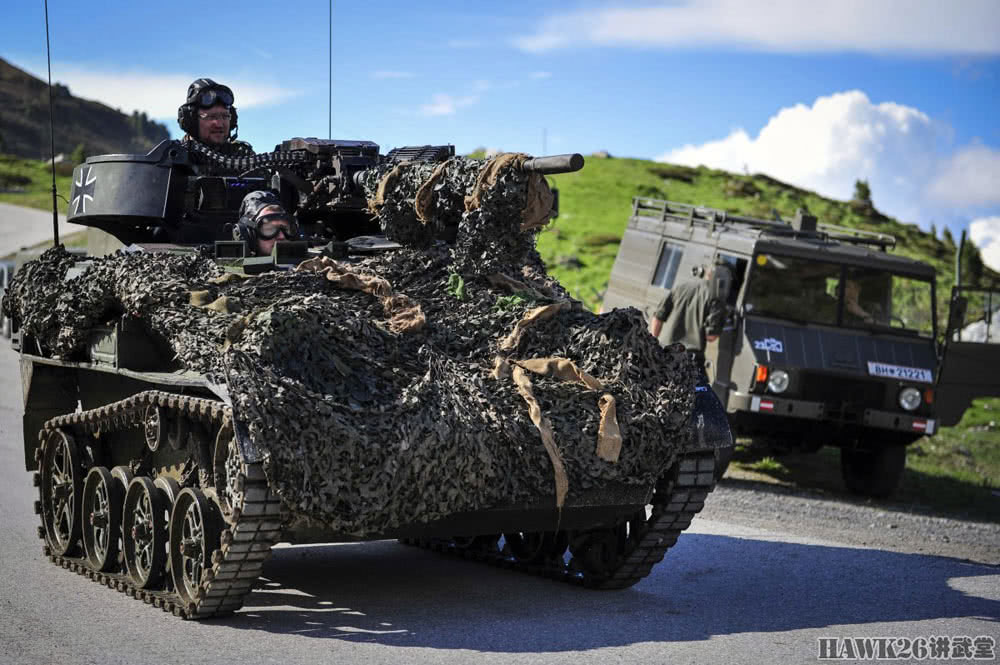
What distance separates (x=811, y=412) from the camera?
44.4ft

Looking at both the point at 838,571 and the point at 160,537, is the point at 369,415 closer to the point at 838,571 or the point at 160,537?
the point at 160,537

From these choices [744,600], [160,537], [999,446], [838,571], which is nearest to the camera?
[160,537]

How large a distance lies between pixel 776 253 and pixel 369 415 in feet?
27.4

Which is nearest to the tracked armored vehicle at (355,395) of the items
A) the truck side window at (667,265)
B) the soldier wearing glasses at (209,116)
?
the soldier wearing glasses at (209,116)

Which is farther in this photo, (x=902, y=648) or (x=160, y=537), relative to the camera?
(x=160, y=537)

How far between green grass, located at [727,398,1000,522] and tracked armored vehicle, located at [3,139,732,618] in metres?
7.11

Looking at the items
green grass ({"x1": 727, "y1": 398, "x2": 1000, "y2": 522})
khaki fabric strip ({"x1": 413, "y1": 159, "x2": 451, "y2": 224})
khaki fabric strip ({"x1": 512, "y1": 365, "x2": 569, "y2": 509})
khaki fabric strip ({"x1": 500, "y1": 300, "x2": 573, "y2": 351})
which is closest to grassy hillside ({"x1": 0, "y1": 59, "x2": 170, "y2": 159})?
green grass ({"x1": 727, "y1": 398, "x2": 1000, "y2": 522})

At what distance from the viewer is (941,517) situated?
13.0m

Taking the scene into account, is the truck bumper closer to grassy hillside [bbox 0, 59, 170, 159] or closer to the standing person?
the standing person

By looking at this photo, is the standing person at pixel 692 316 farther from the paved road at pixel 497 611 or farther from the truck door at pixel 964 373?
the paved road at pixel 497 611

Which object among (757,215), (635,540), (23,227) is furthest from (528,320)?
(23,227)

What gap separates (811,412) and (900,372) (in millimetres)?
1183

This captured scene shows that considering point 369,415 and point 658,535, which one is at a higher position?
point 369,415

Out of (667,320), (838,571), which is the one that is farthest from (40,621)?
(667,320)
